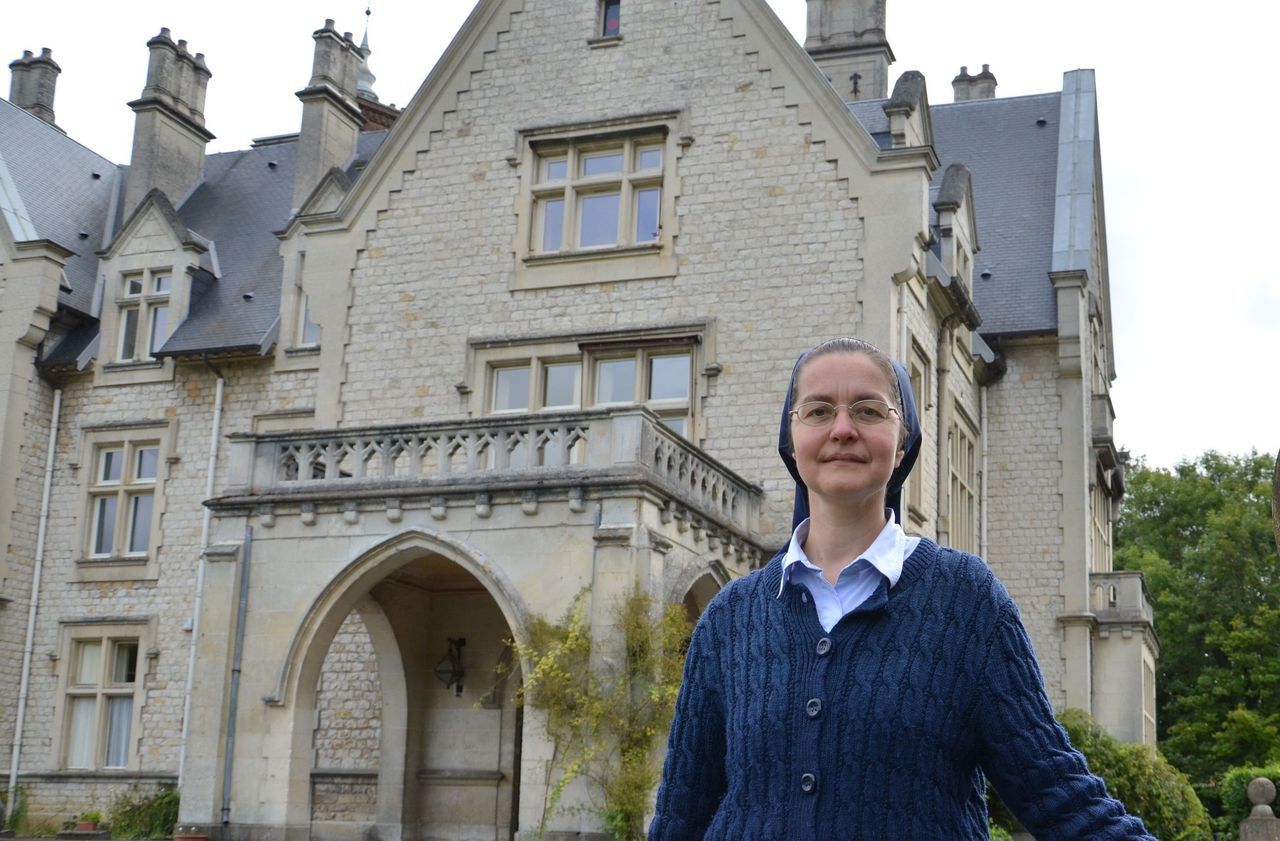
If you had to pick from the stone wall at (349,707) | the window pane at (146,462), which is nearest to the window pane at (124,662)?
the window pane at (146,462)

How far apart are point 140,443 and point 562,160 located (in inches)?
308

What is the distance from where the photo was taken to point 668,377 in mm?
18422

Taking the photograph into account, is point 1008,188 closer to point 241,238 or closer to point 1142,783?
point 1142,783

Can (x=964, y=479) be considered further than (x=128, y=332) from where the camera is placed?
No

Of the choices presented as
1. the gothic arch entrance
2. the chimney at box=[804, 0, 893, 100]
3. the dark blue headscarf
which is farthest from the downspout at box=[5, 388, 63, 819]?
the dark blue headscarf

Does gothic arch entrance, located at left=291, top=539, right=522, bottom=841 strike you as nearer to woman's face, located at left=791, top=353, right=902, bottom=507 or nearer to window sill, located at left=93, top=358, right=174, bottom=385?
window sill, located at left=93, top=358, right=174, bottom=385

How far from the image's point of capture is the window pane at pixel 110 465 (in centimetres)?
2305

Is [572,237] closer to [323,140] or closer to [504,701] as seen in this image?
[504,701]

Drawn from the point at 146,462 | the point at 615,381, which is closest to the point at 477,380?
the point at 615,381

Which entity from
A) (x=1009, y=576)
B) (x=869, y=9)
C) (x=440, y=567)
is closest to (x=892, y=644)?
(x=440, y=567)

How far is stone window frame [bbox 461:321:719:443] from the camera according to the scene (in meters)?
18.1

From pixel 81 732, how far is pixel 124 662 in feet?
3.50

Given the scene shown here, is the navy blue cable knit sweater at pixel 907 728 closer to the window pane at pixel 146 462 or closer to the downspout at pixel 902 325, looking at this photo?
the downspout at pixel 902 325

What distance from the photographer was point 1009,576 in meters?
22.1
